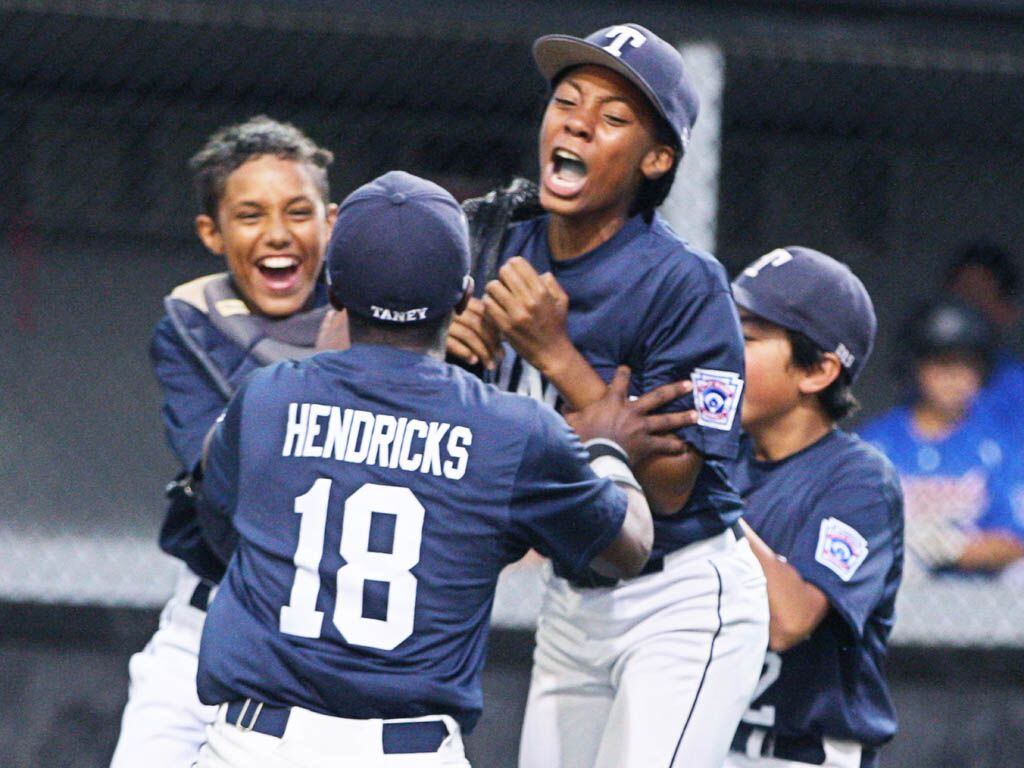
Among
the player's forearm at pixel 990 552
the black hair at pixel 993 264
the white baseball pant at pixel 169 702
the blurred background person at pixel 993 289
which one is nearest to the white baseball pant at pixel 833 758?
the white baseball pant at pixel 169 702

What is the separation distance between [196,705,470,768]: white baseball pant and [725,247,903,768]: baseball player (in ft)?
3.11

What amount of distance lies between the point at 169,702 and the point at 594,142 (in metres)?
1.32

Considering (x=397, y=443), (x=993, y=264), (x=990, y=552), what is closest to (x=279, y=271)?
(x=397, y=443)

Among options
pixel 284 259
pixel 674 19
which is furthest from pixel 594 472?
pixel 674 19

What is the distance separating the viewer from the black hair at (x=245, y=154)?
3.39m

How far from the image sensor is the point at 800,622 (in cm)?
308

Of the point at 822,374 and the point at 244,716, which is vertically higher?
the point at 822,374

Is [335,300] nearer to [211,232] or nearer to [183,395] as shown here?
[183,395]

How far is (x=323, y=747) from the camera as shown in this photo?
2.37m

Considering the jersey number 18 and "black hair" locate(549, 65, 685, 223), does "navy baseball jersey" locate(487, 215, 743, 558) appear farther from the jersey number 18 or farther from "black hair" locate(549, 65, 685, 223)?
the jersey number 18

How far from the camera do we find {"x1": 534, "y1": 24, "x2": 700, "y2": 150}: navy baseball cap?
2.78 metres

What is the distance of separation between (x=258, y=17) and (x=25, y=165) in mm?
2487

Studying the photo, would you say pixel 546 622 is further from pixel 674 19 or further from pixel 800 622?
pixel 674 19

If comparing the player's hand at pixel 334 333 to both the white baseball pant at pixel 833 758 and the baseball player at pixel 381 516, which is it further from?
the white baseball pant at pixel 833 758
